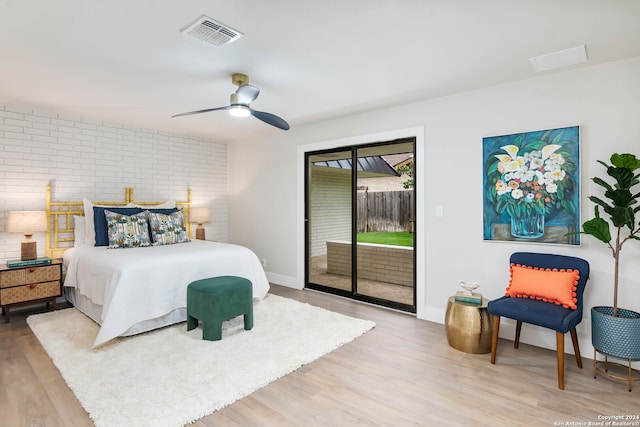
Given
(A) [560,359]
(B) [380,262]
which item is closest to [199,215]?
(B) [380,262]

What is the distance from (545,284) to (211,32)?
3063 millimetres

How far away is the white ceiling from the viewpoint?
1.97 metres

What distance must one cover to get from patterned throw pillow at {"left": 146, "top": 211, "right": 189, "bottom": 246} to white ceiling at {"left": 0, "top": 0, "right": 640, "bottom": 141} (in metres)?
1.42

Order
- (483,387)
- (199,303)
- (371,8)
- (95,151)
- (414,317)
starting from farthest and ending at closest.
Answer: (95,151)
(414,317)
(199,303)
(483,387)
(371,8)

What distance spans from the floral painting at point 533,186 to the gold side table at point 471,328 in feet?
2.59

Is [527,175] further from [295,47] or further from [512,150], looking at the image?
[295,47]

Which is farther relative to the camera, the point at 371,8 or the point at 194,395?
the point at 194,395

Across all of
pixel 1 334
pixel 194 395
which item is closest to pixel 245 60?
pixel 194 395

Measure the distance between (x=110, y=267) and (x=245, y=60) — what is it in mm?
2248

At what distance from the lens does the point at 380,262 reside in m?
4.65

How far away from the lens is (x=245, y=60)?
2680mm

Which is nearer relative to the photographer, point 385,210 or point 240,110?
point 240,110

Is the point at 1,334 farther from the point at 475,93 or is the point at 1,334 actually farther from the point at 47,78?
the point at 475,93

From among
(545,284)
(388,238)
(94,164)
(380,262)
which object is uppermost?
(94,164)
